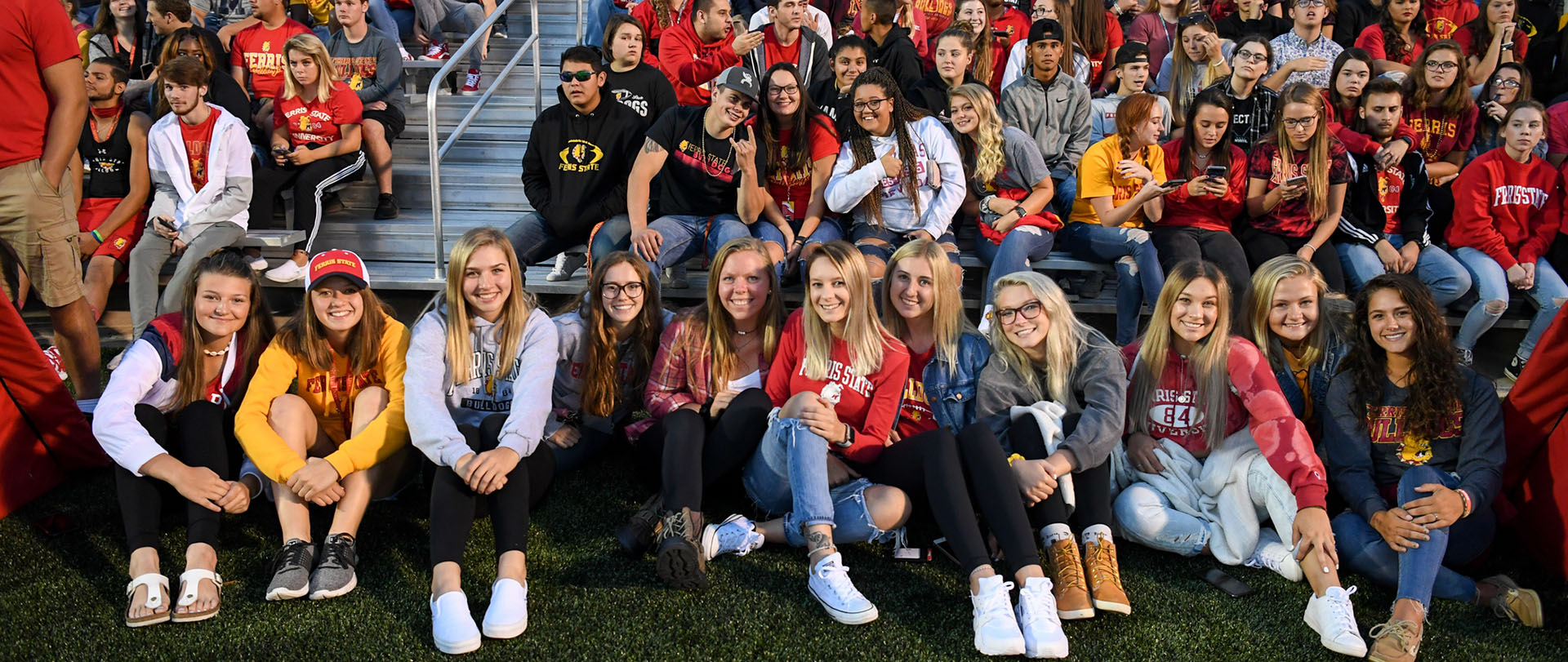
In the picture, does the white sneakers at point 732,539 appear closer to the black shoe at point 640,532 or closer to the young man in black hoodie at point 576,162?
the black shoe at point 640,532

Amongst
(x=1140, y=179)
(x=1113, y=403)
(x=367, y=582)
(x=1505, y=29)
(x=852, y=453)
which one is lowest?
(x=367, y=582)

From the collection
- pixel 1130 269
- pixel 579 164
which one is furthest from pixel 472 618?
pixel 1130 269

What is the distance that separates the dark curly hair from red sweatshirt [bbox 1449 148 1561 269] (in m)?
2.11

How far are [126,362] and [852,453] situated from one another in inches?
87.8

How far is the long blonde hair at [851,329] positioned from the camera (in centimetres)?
350

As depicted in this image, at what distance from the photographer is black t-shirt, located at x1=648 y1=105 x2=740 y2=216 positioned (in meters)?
5.01

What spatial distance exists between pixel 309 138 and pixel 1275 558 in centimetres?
493

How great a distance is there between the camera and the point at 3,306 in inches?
140

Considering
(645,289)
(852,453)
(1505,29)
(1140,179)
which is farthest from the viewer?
(1505,29)

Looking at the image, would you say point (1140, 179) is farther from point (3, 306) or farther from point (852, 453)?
point (3, 306)

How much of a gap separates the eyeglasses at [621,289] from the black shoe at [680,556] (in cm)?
83

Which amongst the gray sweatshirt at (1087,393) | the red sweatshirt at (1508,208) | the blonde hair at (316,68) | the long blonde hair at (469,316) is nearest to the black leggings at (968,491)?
the gray sweatshirt at (1087,393)

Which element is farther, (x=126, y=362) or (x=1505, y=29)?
(x=1505, y=29)

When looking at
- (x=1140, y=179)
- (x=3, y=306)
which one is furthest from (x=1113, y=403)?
(x=3, y=306)
